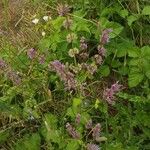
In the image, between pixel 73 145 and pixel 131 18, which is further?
pixel 131 18

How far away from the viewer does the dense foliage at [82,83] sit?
2.74m

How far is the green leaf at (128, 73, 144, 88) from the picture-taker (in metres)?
2.97

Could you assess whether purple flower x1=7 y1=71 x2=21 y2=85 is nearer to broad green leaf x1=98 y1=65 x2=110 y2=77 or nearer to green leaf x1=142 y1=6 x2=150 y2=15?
broad green leaf x1=98 y1=65 x2=110 y2=77

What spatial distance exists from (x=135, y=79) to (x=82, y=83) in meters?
0.38

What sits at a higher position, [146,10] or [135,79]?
[146,10]

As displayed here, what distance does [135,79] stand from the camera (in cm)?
299

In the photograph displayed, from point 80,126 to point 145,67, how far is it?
567mm

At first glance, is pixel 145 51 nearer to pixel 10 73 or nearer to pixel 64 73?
pixel 64 73

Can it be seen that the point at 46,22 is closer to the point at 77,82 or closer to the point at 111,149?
the point at 77,82

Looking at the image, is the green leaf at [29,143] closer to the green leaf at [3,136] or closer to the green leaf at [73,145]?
the green leaf at [3,136]

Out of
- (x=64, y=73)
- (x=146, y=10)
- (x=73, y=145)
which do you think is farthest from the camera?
(x=146, y=10)

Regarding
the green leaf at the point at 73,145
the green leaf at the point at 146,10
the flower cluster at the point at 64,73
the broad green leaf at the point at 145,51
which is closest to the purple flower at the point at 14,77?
the flower cluster at the point at 64,73

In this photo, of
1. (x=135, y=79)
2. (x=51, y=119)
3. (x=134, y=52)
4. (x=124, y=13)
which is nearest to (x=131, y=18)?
(x=124, y=13)

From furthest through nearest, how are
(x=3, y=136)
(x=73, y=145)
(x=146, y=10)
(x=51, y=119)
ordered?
(x=146, y=10) → (x=3, y=136) → (x=51, y=119) → (x=73, y=145)
